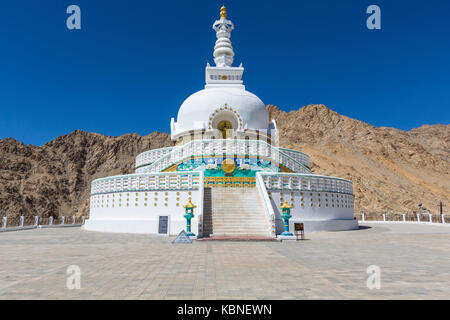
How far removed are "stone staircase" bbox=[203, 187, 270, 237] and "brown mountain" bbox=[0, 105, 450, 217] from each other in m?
40.7

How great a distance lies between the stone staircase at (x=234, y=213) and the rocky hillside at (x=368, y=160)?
4216cm

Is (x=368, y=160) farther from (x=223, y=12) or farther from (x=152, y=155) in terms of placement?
(x=152, y=155)

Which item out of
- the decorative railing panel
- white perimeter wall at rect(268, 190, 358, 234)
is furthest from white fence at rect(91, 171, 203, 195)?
the decorative railing panel

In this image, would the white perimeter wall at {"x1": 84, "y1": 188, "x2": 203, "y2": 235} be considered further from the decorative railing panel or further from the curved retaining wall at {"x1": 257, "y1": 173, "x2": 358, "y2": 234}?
the decorative railing panel

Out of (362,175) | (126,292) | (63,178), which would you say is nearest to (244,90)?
(126,292)

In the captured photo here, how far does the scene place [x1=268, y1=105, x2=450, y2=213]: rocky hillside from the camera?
212 feet

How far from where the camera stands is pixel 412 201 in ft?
210

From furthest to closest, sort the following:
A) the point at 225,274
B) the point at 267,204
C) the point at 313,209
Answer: the point at 313,209 → the point at 267,204 → the point at 225,274

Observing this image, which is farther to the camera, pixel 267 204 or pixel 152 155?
pixel 152 155

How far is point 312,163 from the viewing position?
70.1 m

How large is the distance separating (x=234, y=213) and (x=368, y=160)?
72173 mm

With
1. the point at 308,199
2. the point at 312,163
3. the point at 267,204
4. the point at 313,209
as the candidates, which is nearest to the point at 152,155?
the point at 308,199
